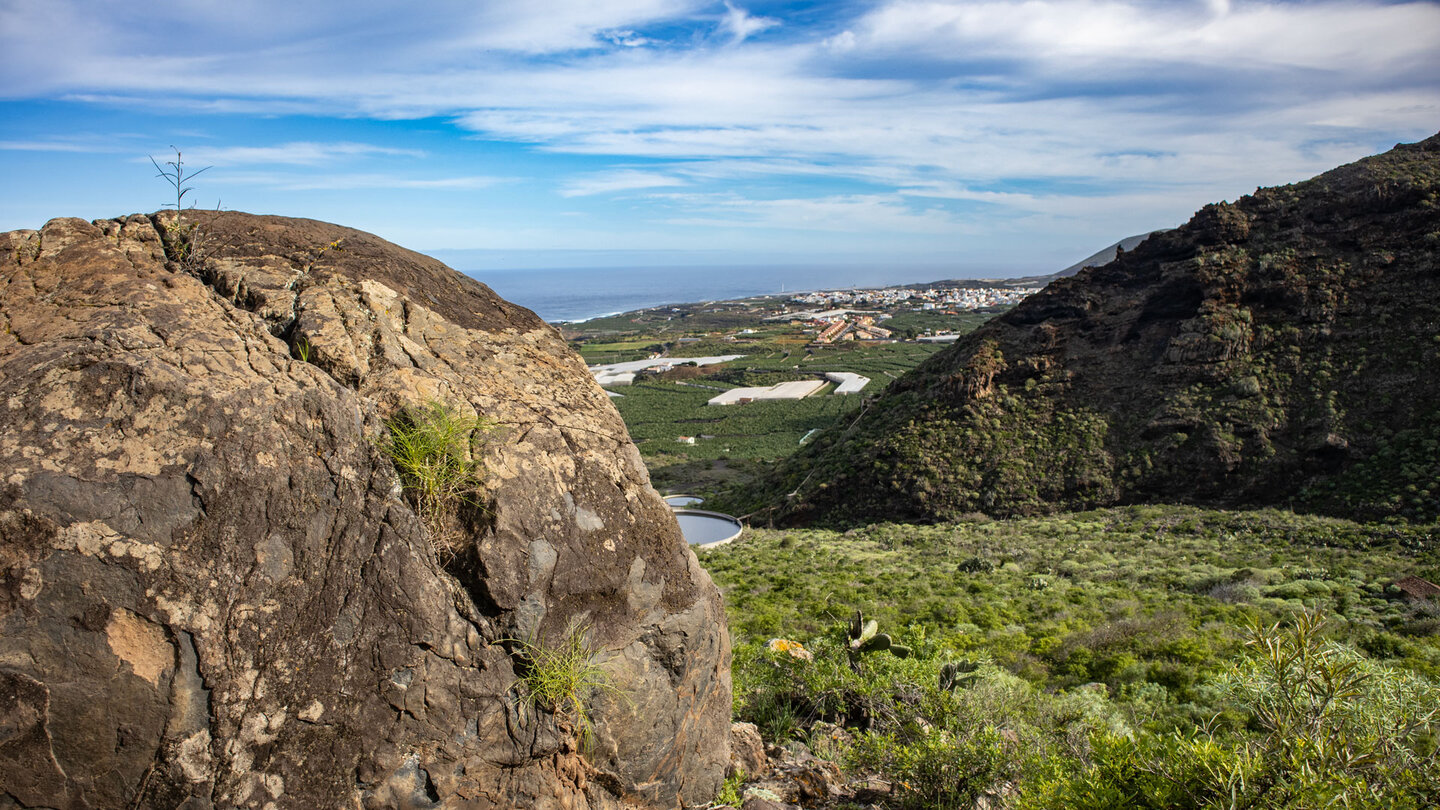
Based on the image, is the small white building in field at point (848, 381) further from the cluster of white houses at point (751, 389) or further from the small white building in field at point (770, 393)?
the small white building in field at point (770, 393)

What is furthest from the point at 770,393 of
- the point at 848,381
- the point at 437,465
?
the point at 437,465

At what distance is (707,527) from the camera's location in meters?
26.5

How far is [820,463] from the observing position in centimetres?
3097

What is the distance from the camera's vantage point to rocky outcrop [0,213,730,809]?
3094mm

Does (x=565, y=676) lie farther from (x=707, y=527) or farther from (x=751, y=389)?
(x=751, y=389)

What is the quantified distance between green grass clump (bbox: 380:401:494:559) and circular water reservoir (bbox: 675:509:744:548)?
62.1 ft

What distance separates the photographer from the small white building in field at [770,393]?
67125 millimetres

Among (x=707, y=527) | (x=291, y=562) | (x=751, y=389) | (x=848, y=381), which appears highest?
(x=291, y=562)

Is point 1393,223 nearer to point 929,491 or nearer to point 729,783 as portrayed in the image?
point 929,491

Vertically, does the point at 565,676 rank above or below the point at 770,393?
above

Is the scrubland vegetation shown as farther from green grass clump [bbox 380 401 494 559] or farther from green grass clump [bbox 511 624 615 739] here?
green grass clump [bbox 380 401 494 559]

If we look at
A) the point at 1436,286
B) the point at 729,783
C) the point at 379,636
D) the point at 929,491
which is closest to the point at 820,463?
the point at 929,491

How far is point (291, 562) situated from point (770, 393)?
6691 cm

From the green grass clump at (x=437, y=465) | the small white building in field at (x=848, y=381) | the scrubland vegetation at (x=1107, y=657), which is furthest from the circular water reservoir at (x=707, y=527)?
the small white building in field at (x=848, y=381)
